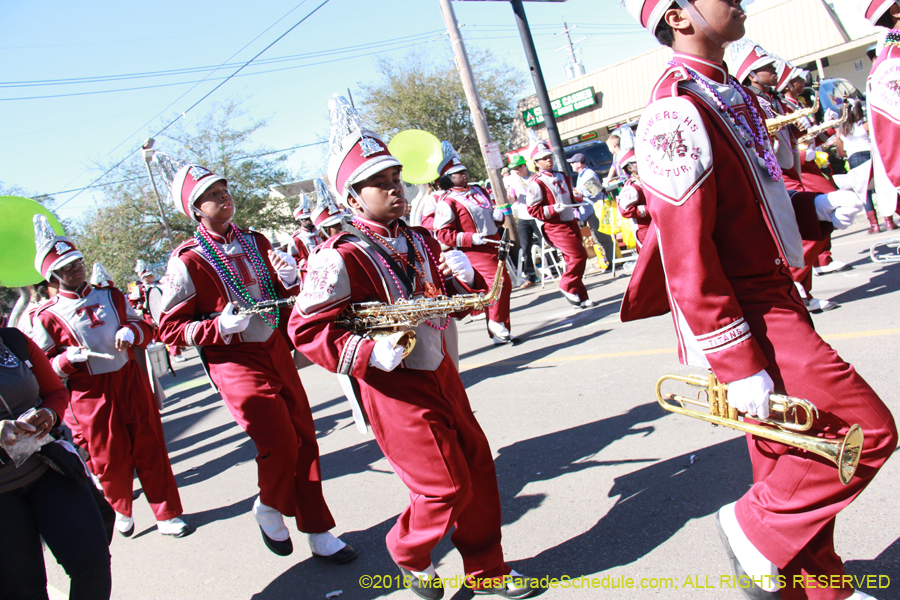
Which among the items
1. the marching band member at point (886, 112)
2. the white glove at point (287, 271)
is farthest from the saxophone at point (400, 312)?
the marching band member at point (886, 112)

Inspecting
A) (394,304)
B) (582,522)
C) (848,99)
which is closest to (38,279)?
(394,304)

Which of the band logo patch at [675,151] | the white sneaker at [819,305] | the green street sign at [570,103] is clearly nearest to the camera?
the band logo patch at [675,151]

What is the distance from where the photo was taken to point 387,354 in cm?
275

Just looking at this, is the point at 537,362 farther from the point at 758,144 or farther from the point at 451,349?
the point at 758,144

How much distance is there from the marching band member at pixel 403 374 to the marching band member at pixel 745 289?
1.09 metres

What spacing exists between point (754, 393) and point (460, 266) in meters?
1.70

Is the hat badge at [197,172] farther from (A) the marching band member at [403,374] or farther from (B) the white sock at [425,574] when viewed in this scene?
(B) the white sock at [425,574]

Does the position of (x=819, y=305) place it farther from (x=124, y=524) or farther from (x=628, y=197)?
(x=124, y=524)

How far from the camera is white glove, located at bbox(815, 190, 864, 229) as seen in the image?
2.31 metres

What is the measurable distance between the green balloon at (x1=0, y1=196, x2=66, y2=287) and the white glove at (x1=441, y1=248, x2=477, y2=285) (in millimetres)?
3480

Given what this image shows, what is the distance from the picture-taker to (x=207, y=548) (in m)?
4.51

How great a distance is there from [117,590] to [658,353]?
15.2ft

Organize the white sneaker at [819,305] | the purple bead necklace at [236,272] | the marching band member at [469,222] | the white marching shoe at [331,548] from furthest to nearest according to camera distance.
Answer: the marching band member at [469,222] → the white sneaker at [819,305] → the purple bead necklace at [236,272] → the white marching shoe at [331,548]

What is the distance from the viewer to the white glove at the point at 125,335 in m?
4.95
